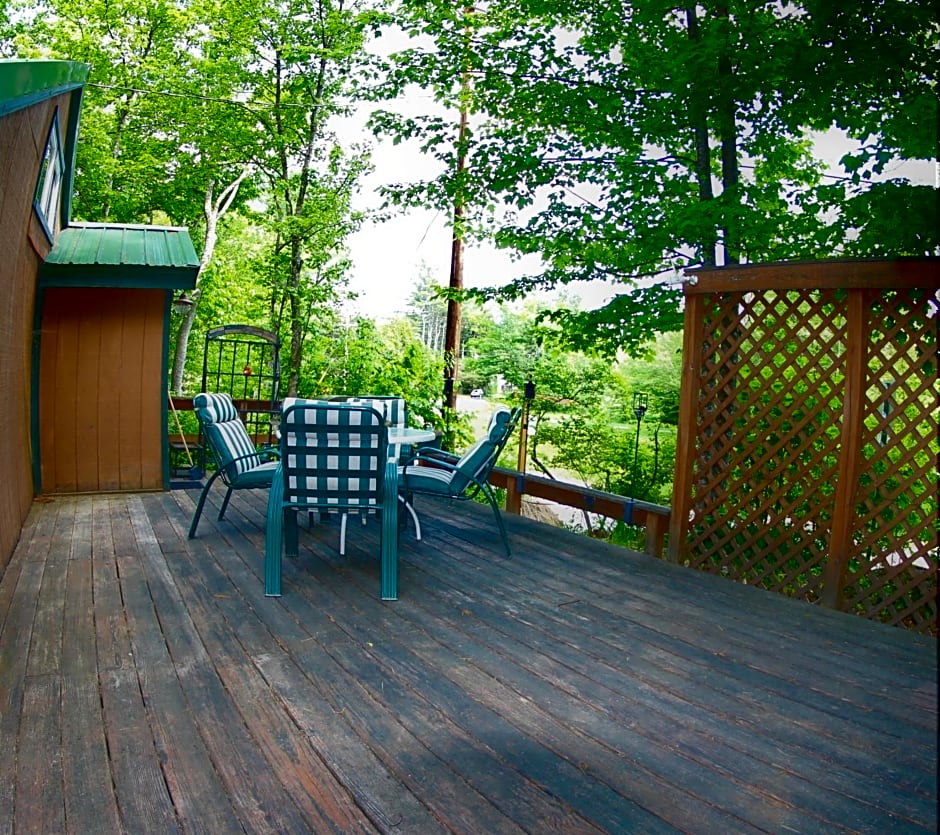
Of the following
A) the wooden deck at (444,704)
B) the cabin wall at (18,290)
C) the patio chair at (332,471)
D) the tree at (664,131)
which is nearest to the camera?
the wooden deck at (444,704)

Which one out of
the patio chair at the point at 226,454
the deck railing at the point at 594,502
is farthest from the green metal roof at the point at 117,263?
the deck railing at the point at 594,502

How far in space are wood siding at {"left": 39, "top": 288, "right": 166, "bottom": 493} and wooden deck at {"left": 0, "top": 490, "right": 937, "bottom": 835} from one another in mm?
2301

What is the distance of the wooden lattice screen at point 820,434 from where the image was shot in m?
3.62

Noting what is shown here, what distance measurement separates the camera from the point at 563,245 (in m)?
5.96

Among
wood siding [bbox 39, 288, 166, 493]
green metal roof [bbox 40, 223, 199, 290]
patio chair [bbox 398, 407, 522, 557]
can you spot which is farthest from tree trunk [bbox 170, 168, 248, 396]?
patio chair [bbox 398, 407, 522, 557]

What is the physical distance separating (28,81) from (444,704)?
8.90 feet

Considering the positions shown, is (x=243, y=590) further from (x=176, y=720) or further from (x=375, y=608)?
(x=176, y=720)

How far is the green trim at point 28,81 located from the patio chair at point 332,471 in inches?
63.3

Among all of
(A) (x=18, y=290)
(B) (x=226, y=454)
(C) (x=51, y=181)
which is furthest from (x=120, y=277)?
(B) (x=226, y=454)

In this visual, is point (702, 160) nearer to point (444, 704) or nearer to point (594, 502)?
point (594, 502)

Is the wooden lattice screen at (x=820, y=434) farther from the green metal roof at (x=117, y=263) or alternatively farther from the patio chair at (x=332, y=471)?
the green metal roof at (x=117, y=263)

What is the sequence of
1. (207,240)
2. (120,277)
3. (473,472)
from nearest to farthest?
(473,472)
(120,277)
(207,240)

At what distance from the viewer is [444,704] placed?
2.39 metres

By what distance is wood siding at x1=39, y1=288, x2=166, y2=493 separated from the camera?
6043 millimetres
